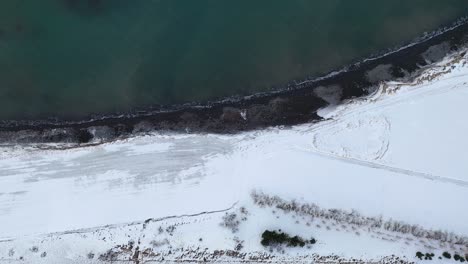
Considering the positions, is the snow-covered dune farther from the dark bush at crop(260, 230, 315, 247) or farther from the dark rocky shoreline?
the dark rocky shoreline

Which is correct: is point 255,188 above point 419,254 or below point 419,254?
above

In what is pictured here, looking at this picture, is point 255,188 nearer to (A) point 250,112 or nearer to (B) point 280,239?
(B) point 280,239

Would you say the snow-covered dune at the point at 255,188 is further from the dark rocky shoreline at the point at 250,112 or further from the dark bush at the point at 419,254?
the dark rocky shoreline at the point at 250,112

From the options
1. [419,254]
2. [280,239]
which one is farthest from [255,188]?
[419,254]

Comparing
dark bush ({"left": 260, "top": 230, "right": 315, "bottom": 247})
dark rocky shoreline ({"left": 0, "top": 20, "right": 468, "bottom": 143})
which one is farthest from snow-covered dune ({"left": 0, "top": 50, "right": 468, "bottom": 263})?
dark rocky shoreline ({"left": 0, "top": 20, "right": 468, "bottom": 143})

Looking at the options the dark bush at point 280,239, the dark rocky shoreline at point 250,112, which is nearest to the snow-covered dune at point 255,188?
the dark bush at point 280,239

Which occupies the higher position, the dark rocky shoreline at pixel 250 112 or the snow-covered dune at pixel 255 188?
the dark rocky shoreline at pixel 250 112
